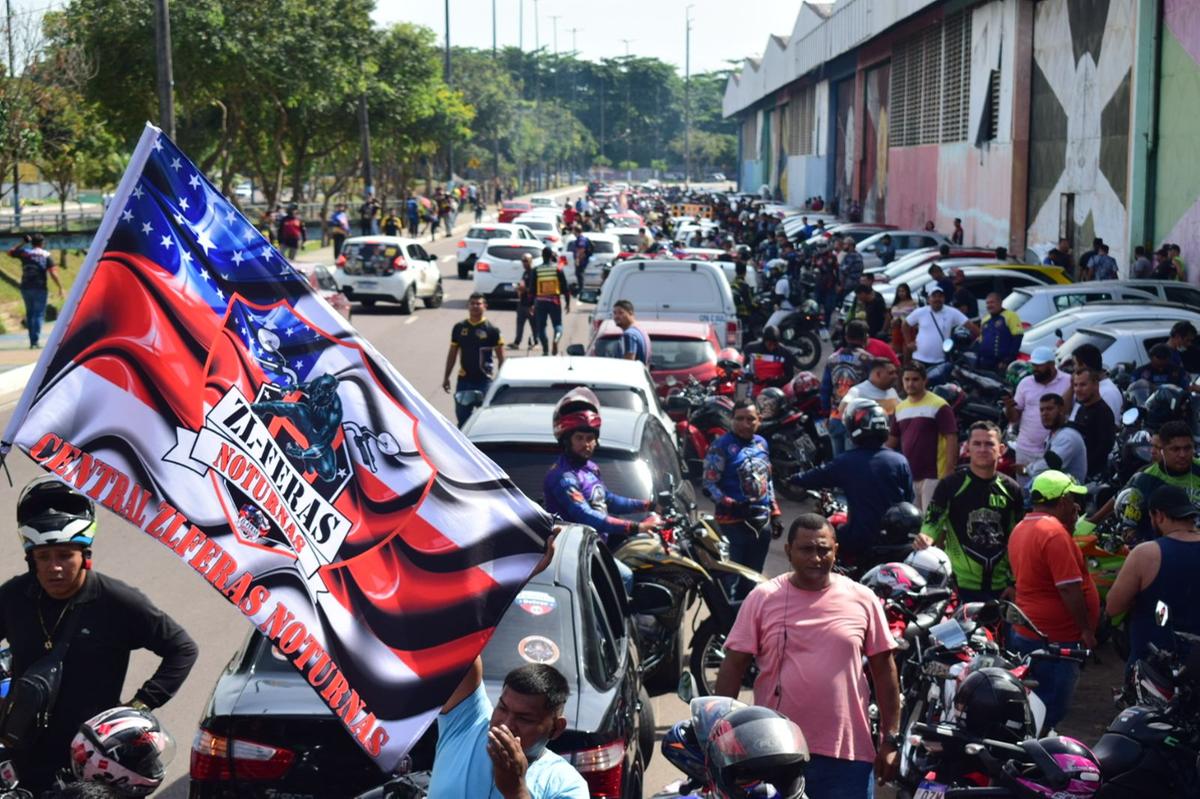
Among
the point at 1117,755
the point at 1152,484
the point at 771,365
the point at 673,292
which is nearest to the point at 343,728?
the point at 1117,755

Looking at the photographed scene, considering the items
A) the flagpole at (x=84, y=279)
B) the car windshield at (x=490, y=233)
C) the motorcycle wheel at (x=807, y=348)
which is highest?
the flagpole at (x=84, y=279)

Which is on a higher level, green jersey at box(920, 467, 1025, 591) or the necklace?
the necklace

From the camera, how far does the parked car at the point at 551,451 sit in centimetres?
1001

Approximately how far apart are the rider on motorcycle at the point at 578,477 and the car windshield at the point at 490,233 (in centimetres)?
3523

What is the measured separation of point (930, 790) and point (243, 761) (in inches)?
98.6

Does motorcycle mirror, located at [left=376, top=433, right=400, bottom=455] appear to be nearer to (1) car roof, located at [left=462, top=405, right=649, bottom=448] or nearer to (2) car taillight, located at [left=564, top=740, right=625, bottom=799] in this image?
(2) car taillight, located at [left=564, top=740, right=625, bottom=799]

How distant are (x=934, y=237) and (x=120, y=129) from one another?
81.1 ft

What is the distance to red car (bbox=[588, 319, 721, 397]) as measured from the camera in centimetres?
1719

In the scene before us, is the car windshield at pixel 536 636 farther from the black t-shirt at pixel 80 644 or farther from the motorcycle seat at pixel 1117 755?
the motorcycle seat at pixel 1117 755

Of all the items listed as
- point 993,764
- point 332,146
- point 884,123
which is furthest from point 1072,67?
point 332,146

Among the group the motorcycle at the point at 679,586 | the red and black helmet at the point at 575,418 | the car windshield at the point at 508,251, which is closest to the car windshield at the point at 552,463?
the motorcycle at the point at 679,586

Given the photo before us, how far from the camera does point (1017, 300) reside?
73.5 feet

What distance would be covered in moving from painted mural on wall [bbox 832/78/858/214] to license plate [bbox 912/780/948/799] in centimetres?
5428

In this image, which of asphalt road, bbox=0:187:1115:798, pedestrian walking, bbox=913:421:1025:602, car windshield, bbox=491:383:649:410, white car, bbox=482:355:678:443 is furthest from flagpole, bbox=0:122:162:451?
car windshield, bbox=491:383:649:410
